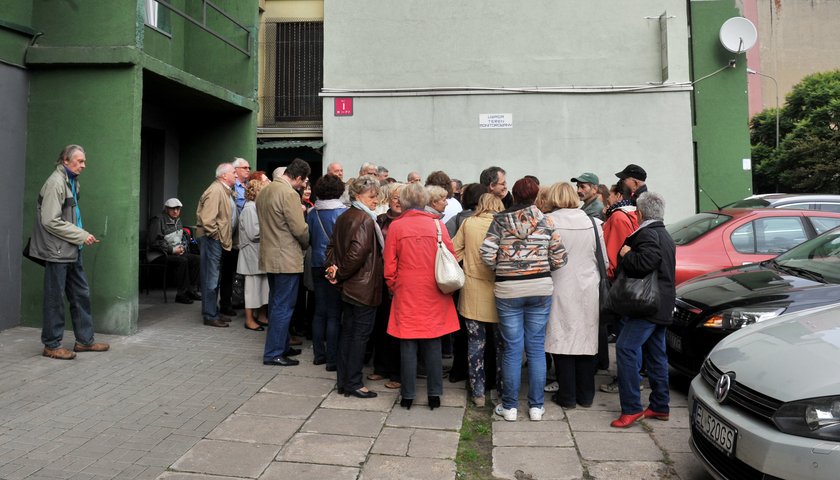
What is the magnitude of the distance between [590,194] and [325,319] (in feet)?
9.88

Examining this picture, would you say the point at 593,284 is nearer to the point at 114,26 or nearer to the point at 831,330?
the point at 831,330

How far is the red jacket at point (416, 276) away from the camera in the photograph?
16.5ft

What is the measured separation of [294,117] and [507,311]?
38.0ft

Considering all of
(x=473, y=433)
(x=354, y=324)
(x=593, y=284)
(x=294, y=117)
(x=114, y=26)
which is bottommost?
(x=473, y=433)

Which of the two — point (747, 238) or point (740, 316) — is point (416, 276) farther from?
point (747, 238)

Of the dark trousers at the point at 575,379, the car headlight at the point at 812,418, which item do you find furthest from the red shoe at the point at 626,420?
the car headlight at the point at 812,418

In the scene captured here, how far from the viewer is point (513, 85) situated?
1393 centimetres

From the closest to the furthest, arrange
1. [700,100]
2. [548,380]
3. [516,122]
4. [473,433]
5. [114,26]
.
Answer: [473,433]
[548,380]
[114,26]
[516,122]
[700,100]

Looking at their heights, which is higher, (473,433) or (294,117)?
(294,117)

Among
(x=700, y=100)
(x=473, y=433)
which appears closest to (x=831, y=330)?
(x=473, y=433)

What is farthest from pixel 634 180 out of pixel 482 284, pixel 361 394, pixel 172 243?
pixel 172 243

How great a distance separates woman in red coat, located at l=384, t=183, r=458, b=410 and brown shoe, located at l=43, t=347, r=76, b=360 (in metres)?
3.24

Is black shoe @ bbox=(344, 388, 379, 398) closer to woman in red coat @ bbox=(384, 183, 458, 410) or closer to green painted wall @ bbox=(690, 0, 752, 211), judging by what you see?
woman in red coat @ bbox=(384, 183, 458, 410)

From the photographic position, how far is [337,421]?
16.1 feet
